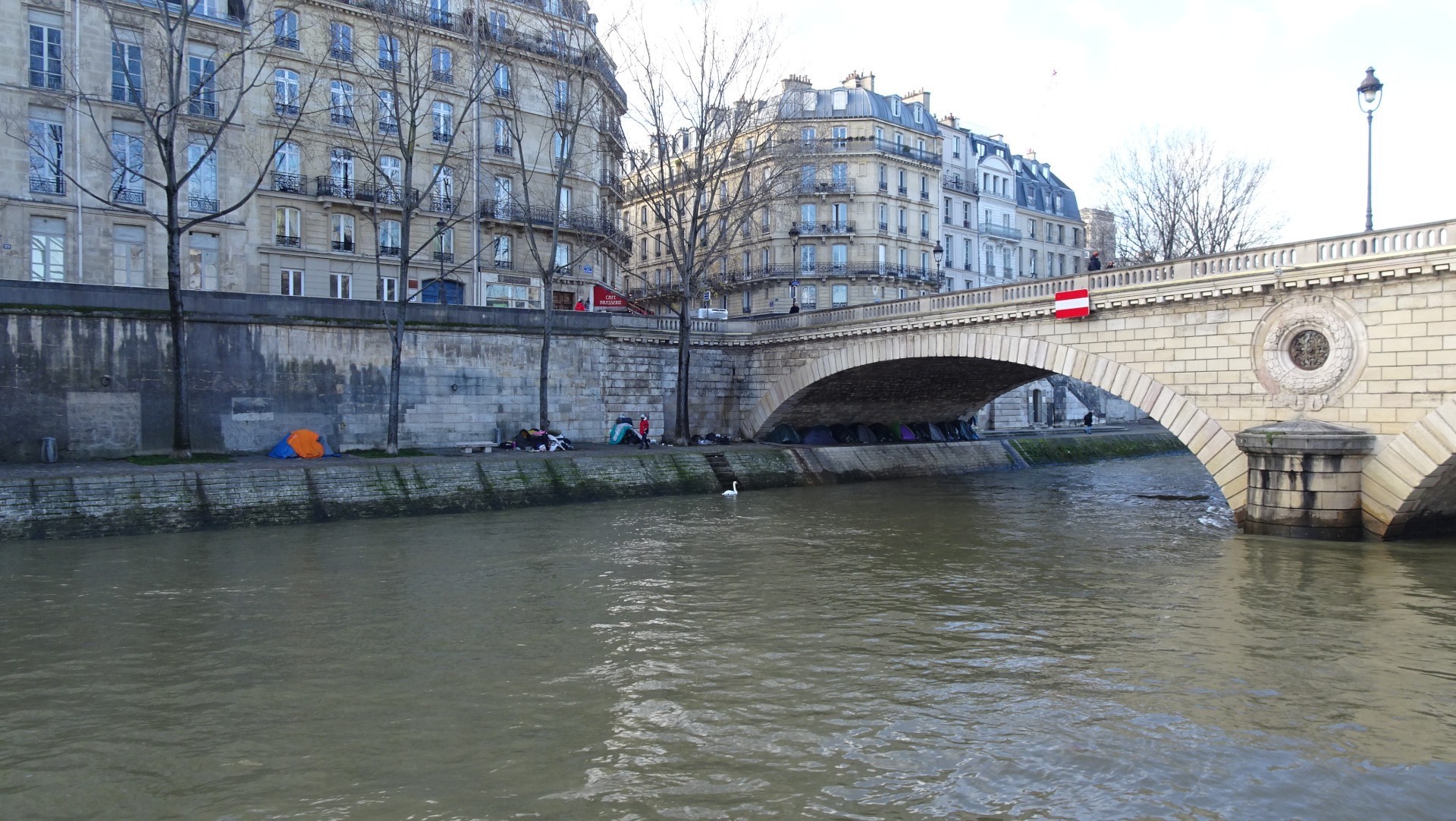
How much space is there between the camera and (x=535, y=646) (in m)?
11.6

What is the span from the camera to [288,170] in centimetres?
3472

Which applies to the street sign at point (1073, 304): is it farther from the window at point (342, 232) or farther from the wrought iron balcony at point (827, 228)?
the wrought iron balcony at point (827, 228)

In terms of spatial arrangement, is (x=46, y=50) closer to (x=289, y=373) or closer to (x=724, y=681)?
(x=289, y=373)

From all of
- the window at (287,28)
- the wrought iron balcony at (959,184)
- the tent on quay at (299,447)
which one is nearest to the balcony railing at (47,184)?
the window at (287,28)

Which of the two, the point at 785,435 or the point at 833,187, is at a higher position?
the point at 833,187

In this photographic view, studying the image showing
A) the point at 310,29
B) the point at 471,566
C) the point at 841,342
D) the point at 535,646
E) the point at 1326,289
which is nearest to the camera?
the point at 535,646

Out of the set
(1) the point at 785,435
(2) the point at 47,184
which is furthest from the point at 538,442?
(2) the point at 47,184

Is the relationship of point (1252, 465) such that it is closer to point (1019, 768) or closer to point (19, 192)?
point (1019, 768)

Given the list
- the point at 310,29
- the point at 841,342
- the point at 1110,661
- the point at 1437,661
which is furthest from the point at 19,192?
the point at 1437,661

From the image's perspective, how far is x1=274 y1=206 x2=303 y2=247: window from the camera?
113 ft

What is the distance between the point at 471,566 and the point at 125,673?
663cm

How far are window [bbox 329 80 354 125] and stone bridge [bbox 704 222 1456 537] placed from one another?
22807 mm

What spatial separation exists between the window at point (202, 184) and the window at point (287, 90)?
273 centimetres

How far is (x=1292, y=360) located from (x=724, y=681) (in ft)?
48.8
